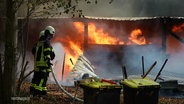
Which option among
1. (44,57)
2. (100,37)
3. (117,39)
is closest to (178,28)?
(117,39)

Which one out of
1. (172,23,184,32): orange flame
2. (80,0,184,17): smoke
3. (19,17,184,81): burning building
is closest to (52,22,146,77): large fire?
(19,17,184,81): burning building

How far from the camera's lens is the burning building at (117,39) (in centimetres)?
1691

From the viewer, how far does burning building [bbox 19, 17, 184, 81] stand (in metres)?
16.9

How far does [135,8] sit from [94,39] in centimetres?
512

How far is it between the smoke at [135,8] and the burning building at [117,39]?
352cm

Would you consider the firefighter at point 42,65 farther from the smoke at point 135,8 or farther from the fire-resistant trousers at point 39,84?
the smoke at point 135,8

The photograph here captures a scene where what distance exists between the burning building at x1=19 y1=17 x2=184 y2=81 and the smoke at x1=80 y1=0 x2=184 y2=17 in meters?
3.52

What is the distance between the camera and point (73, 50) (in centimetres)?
1702

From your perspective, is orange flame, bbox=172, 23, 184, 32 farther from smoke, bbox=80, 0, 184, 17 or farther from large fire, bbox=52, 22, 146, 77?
smoke, bbox=80, 0, 184, 17

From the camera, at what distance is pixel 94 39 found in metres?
17.1

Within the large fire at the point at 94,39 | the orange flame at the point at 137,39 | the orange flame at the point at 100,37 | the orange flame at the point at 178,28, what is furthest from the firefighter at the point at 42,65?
the orange flame at the point at 178,28

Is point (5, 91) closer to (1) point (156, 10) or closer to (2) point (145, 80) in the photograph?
(2) point (145, 80)

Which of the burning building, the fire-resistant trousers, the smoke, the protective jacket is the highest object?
the smoke

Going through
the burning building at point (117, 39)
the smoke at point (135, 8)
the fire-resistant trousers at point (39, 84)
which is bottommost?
the fire-resistant trousers at point (39, 84)
